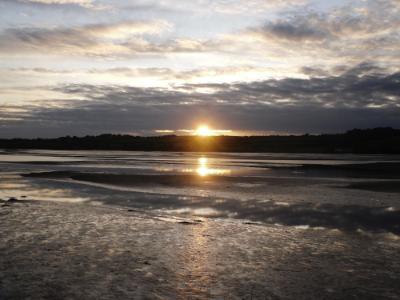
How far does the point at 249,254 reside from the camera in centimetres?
891

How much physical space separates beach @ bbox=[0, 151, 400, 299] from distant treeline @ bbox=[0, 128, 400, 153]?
62.7 m

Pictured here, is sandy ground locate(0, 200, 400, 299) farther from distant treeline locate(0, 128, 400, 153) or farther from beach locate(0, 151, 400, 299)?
distant treeline locate(0, 128, 400, 153)

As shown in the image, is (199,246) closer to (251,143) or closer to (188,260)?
(188,260)

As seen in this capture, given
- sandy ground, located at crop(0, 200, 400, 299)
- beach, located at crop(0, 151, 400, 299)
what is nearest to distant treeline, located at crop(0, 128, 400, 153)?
beach, located at crop(0, 151, 400, 299)

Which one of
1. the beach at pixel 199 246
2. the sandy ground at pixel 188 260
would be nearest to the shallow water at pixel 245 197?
the beach at pixel 199 246

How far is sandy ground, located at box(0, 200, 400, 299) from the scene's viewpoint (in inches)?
266

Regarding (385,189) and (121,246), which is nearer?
(121,246)

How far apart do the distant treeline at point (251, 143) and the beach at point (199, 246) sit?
62720 millimetres

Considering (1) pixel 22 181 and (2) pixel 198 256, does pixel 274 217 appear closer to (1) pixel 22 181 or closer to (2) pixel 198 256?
(2) pixel 198 256

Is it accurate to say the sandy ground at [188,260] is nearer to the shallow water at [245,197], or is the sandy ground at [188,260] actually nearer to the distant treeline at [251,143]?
the shallow water at [245,197]

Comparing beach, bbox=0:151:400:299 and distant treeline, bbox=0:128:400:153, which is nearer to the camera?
beach, bbox=0:151:400:299

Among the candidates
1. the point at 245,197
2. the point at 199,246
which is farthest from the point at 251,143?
the point at 199,246

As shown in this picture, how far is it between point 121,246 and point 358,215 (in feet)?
24.3

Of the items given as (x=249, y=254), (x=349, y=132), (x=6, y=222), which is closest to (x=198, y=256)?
(x=249, y=254)
